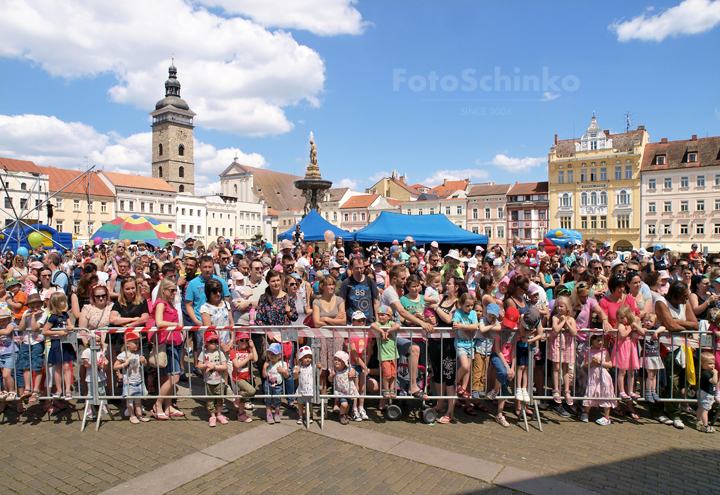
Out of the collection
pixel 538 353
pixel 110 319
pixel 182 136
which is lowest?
pixel 538 353

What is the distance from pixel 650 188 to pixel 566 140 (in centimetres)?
1191

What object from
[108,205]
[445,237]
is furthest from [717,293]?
[108,205]

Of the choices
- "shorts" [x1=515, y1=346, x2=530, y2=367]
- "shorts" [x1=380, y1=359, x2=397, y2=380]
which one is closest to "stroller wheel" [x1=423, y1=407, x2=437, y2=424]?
"shorts" [x1=380, y1=359, x2=397, y2=380]

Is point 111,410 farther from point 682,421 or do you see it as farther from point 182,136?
point 182,136

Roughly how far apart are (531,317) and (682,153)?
198 feet

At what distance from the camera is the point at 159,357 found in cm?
532

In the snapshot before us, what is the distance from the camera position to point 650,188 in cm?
5378

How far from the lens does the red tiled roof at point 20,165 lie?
55094mm

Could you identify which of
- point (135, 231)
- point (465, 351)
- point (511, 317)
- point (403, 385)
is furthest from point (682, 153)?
point (403, 385)

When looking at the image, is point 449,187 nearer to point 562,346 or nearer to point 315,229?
point 315,229

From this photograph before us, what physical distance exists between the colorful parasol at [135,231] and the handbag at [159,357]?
35.9 ft

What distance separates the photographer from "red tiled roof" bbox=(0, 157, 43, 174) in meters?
55.1

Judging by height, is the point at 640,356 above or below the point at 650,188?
below

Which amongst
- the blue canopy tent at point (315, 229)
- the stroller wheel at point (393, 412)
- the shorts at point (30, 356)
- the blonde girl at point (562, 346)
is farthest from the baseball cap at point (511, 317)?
the blue canopy tent at point (315, 229)
